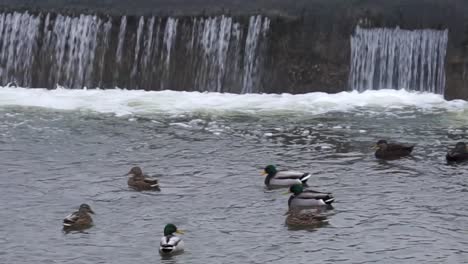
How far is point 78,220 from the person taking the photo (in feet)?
82.6

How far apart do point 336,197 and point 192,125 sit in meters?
8.47

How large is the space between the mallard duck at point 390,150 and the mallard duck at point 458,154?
1.05 m

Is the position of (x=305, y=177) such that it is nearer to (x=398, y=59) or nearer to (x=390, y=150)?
(x=390, y=150)

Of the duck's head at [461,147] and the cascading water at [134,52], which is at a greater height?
the cascading water at [134,52]

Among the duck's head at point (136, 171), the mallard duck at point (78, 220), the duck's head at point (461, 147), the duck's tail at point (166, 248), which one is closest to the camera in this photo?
the duck's tail at point (166, 248)

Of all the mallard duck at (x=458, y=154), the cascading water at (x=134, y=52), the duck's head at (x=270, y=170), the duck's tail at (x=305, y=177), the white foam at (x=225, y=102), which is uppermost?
the cascading water at (x=134, y=52)

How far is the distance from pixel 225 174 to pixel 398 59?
12.0 metres

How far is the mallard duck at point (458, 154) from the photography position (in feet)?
99.1

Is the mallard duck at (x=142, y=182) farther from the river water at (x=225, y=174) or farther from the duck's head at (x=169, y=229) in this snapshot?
the duck's head at (x=169, y=229)

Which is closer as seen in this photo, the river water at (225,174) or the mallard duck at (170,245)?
the mallard duck at (170,245)

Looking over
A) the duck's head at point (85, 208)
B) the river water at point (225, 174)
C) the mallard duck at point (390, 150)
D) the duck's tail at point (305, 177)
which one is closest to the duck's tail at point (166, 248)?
the river water at point (225, 174)

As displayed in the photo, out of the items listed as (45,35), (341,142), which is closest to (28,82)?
(45,35)

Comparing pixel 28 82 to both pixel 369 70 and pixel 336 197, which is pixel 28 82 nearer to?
pixel 369 70

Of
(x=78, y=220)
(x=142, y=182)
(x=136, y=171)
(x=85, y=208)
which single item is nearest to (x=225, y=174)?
(x=136, y=171)
